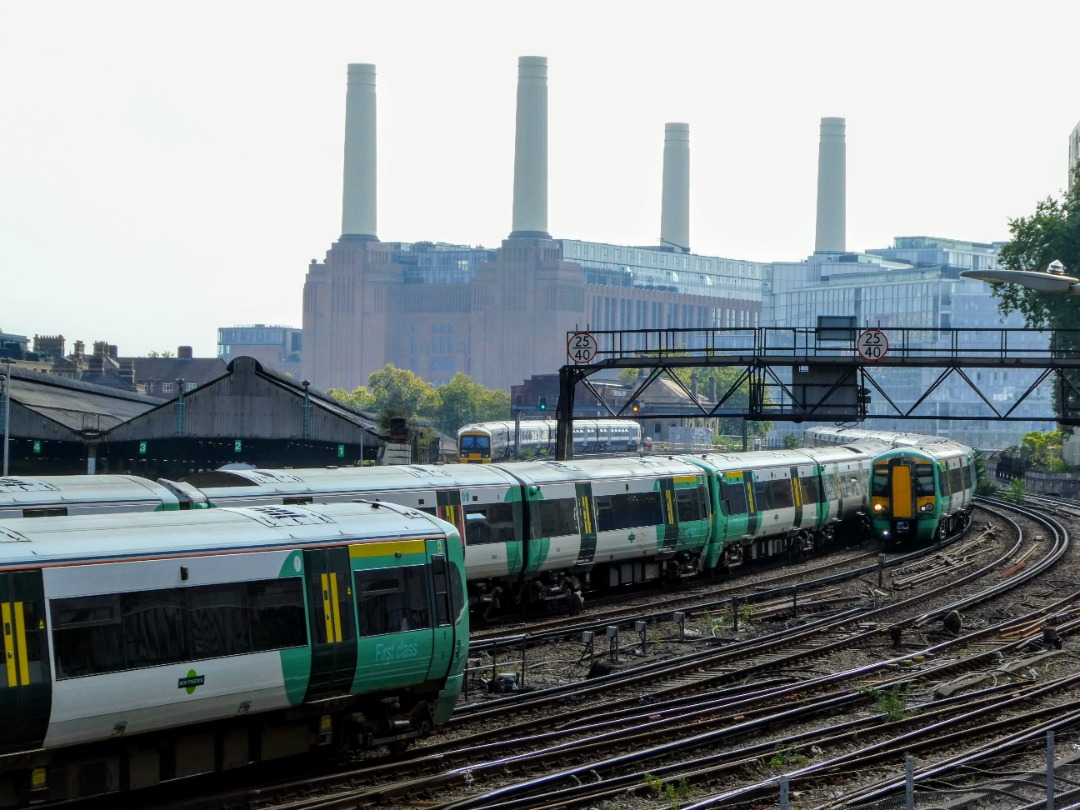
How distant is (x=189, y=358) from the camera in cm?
16250

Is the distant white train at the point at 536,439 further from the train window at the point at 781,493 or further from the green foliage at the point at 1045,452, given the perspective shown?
the train window at the point at 781,493

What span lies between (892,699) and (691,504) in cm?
1513

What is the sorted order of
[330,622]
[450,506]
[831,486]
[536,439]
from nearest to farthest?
[330,622] < [450,506] < [831,486] < [536,439]

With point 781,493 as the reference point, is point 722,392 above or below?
above

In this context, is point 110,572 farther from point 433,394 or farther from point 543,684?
point 433,394

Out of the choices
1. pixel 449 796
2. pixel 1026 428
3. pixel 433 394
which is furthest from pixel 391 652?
pixel 1026 428

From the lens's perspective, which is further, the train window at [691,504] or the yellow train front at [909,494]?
the yellow train front at [909,494]

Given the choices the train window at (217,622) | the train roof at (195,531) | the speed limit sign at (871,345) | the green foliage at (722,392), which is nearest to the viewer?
the train roof at (195,531)

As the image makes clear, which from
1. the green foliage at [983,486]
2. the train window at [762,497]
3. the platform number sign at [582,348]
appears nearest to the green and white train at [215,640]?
the platform number sign at [582,348]

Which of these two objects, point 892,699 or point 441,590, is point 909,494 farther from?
point 441,590

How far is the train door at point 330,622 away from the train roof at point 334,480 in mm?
6958

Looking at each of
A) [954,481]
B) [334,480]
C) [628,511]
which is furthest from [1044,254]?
[334,480]

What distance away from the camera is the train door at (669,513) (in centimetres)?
3412

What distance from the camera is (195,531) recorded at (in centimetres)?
1519
